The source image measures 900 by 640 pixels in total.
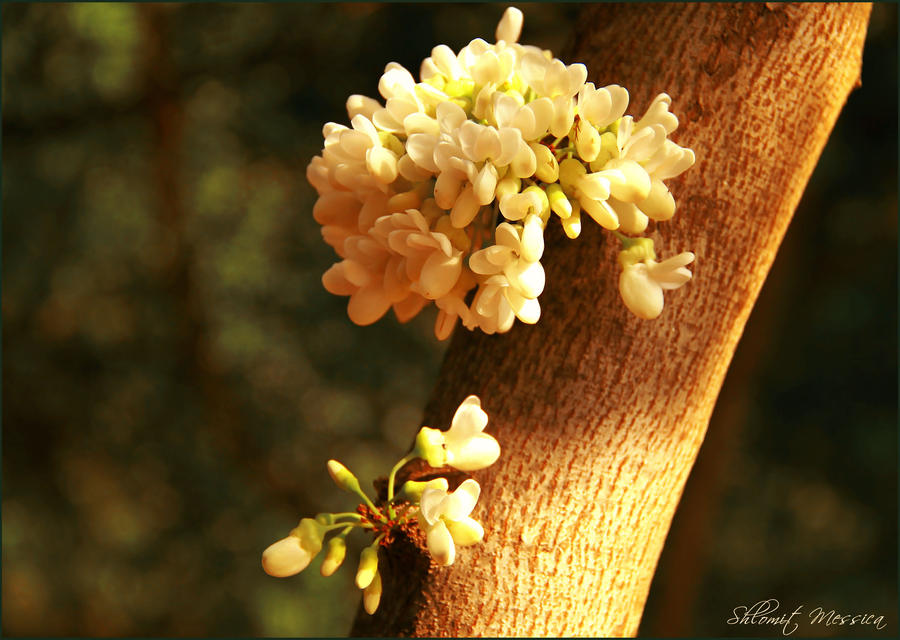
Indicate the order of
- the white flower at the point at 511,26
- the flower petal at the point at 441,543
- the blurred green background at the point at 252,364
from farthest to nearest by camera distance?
the blurred green background at the point at 252,364
the white flower at the point at 511,26
the flower petal at the point at 441,543

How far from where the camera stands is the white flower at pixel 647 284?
56 cm

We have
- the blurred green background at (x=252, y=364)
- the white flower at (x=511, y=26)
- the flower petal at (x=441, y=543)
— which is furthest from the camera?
the blurred green background at (x=252, y=364)

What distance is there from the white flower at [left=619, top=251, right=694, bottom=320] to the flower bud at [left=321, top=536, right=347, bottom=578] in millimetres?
267

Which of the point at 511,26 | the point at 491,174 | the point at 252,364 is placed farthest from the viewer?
the point at 252,364

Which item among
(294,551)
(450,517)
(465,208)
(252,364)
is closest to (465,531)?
(450,517)

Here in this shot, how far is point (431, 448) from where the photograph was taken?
1.87ft

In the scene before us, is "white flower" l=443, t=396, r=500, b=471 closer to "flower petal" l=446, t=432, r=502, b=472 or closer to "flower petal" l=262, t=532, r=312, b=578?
"flower petal" l=446, t=432, r=502, b=472

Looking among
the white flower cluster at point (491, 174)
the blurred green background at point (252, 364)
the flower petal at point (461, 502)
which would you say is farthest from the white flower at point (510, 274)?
the blurred green background at point (252, 364)

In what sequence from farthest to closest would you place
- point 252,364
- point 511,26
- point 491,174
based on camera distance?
1. point 252,364
2. point 511,26
3. point 491,174

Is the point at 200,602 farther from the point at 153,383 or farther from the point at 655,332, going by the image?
the point at 655,332

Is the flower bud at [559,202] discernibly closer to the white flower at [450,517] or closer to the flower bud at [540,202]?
the flower bud at [540,202]

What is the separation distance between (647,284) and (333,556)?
11.5 inches

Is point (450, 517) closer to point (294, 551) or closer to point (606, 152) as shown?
point (294, 551)

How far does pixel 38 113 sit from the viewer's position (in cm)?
188
